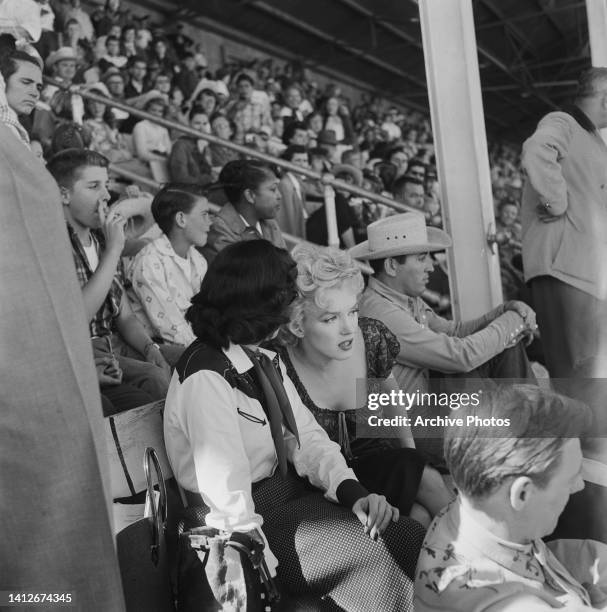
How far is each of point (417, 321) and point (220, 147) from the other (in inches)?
162

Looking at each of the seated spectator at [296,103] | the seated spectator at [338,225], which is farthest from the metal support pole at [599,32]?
the seated spectator at [296,103]

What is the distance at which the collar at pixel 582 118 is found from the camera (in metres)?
2.79

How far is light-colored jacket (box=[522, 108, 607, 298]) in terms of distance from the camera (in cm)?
268

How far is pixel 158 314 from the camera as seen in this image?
297 cm

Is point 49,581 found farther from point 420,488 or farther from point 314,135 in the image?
point 314,135

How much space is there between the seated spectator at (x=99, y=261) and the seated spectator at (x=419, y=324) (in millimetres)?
728

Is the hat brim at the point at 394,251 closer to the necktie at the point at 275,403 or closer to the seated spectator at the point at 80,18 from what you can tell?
the necktie at the point at 275,403

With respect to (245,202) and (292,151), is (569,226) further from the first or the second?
(292,151)

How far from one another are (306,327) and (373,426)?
324 mm

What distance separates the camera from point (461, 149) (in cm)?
316

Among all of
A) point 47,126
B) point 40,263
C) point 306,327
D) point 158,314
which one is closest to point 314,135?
point 47,126

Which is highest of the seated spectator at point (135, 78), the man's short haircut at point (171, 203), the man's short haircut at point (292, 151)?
the seated spectator at point (135, 78)

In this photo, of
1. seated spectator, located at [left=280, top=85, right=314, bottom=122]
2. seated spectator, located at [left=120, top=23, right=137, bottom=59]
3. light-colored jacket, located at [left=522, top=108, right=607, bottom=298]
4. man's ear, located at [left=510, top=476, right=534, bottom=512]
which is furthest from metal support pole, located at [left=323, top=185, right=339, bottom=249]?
seated spectator, located at [left=280, top=85, right=314, bottom=122]

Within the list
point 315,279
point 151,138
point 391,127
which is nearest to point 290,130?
point 151,138
